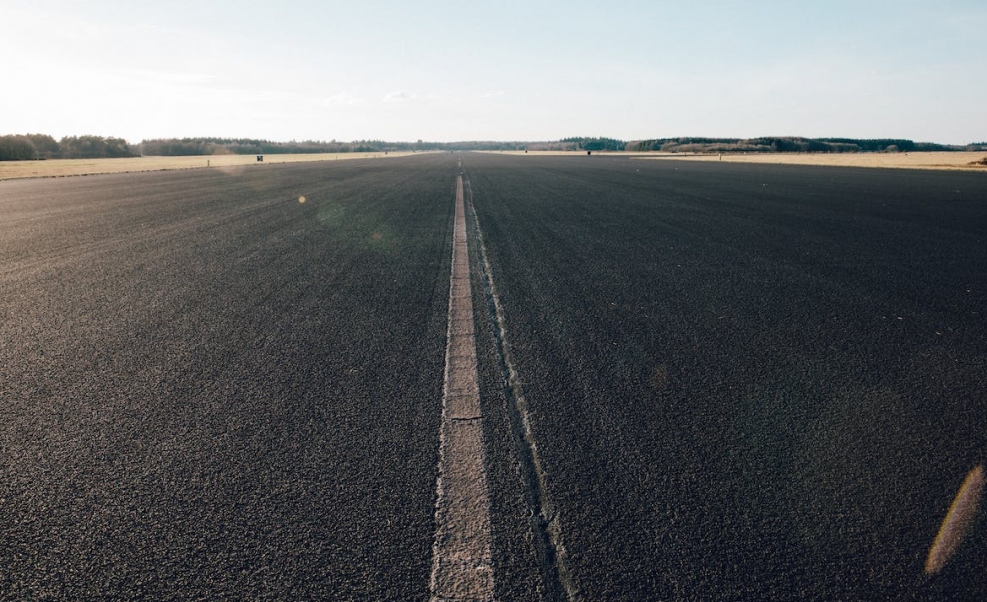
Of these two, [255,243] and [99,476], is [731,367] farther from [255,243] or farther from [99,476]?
[255,243]

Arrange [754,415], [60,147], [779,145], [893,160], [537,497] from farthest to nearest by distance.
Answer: [779,145], [60,147], [893,160], [754,415], [537,497]

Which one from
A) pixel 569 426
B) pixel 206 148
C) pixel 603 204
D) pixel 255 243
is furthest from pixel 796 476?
pixel 206 148

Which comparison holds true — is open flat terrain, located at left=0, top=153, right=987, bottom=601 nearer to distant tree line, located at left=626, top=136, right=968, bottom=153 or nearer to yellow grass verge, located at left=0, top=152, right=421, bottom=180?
yellow grass verge, located at left=0, top=152, right=421, bottom=180

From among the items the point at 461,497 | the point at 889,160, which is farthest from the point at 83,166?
the point at 889,160

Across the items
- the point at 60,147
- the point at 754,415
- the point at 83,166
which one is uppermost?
the point at 60,147

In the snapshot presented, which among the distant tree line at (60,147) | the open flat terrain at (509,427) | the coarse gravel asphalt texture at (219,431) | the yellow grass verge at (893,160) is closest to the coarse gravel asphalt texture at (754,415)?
the open flat terrain at (509,427)

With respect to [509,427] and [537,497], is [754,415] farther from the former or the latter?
[537,497]
